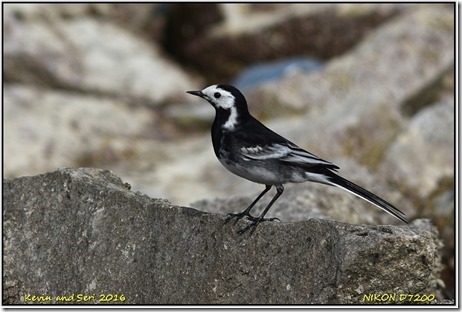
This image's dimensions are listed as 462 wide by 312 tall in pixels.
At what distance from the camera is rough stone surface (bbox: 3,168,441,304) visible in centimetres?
1002

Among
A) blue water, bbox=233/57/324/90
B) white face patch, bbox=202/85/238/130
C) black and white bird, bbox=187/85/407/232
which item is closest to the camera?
black and white bird, bbox=187/85/407/232

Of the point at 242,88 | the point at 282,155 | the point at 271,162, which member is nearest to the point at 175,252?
the point at 271,162

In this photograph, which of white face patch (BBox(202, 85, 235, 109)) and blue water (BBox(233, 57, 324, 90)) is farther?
blue water (BBox(233, 57, 324, 90))

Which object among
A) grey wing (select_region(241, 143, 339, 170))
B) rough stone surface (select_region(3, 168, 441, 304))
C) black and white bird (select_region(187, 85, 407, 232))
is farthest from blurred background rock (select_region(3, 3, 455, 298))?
rough stone surface (select_region(3, 168, 441, 304))

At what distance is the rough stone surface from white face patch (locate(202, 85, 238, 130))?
1514 millimetres

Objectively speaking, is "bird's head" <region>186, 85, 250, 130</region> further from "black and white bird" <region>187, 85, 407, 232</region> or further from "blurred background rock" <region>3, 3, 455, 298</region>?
"blurred background rock" <region>3, 3, 455, 298</region>

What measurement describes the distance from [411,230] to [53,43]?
24.8 m

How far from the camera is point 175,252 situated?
10891 millimetres

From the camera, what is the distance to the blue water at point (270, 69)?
3297 cm

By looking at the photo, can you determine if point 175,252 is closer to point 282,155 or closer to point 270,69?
point 282,155

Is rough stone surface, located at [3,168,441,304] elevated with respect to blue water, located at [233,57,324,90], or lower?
lower

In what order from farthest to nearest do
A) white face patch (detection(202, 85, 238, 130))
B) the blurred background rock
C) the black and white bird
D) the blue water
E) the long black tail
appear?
the blue water
the blurred background rock
white face patch (detection(202, 85, 238, 130))
the black and white bird
the long black tail

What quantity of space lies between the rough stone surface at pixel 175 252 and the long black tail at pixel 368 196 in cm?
63

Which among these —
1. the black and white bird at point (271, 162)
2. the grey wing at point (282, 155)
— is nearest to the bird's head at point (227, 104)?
the black and white bird at point (271, 162)
